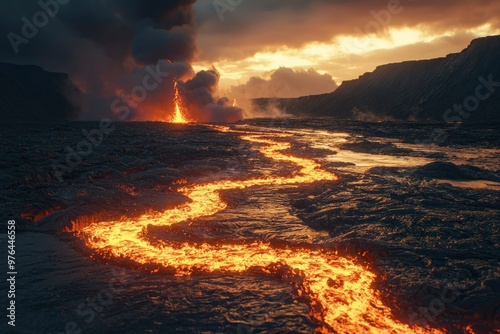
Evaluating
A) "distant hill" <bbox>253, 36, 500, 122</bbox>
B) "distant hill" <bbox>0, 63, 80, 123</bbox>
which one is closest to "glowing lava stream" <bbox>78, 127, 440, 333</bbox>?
"distant hill" <bbox>253, 36, 500, 122</bbox>

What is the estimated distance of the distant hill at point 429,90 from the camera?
74062mm

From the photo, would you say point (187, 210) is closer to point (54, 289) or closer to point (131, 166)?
point (54, 289)

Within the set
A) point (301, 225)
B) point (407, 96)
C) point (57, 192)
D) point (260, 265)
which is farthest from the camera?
point (407, 96)

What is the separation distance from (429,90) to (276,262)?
95.2 metres

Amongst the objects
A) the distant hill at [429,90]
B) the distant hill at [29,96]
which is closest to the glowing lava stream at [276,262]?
the distant hill at [429,90]

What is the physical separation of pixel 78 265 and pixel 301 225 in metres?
4.20

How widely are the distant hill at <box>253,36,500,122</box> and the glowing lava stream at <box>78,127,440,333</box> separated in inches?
2776

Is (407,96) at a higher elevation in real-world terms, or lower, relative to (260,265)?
higher

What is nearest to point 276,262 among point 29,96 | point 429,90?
point 429,90

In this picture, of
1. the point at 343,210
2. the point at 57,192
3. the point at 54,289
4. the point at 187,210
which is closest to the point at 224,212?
the point at 187,210

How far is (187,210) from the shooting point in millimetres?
8617

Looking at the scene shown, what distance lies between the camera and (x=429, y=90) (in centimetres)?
8750

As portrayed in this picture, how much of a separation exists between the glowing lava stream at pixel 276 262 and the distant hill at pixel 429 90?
231 ft

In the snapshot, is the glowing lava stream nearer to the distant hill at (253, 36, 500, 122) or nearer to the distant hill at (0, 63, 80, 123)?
the distant hill at (253, 36, 500, 122)
